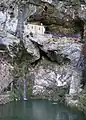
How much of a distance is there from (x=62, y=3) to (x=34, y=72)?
606 centimetres

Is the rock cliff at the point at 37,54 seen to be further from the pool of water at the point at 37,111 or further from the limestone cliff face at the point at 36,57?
the pool of water at the point at 37,111

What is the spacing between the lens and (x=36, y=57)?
19.6 metres

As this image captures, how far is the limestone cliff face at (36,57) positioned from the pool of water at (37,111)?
1.47 metres

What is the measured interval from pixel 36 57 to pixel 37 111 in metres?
5.11

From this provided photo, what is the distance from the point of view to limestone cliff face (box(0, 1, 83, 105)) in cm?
1870

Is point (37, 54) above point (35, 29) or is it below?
below

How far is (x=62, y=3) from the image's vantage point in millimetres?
20266

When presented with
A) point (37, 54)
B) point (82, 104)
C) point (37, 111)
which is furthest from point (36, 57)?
point (82, 104)

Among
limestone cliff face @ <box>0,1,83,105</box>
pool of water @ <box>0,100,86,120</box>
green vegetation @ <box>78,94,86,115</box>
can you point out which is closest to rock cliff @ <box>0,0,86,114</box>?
limestone cliff face @ <box>0,1,83,105</box>

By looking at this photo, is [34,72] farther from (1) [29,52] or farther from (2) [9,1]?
(2) [9,1]

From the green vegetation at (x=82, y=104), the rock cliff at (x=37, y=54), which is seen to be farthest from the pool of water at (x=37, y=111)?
the rock cliff at (x=37, y=54)

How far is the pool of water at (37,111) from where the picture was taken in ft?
47.5

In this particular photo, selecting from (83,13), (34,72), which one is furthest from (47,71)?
(83,13)

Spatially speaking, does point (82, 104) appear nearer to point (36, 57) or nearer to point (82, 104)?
point (82, 104)
